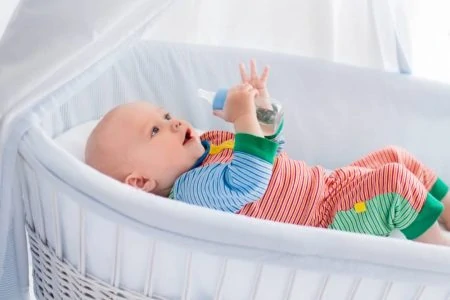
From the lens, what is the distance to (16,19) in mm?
1261

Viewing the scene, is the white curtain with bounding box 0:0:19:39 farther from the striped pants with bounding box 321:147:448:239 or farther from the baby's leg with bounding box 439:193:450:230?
the baby's leg with bounding box 439:193:450:230

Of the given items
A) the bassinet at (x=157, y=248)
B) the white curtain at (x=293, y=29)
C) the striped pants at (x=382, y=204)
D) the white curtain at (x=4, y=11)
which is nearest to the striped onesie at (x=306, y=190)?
the striped pants at (x=382, y=204)

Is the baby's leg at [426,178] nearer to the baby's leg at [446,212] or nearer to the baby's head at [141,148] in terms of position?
the baby's leg at [446,212]

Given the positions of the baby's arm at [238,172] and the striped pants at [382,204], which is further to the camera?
the striped pants at [382,204]

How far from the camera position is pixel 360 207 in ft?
4.44

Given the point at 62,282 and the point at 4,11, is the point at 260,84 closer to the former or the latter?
the point at 62,282

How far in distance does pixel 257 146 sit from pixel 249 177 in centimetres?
5

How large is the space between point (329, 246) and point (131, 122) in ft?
1.59

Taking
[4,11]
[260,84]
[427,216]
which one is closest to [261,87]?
[260,84]

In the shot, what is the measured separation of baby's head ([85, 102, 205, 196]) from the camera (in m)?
1.29

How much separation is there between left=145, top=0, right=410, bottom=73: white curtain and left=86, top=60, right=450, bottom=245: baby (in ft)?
1.19

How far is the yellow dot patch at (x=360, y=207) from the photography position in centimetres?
135

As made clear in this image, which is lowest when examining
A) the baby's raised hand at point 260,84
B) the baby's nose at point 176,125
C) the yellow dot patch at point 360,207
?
the yellow dot patch at point 360,207

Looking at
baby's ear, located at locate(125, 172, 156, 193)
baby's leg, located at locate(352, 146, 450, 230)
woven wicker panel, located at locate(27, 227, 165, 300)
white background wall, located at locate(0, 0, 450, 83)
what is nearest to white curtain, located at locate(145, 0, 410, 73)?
white background wall, located at locate(0, 0, 450, 83)
